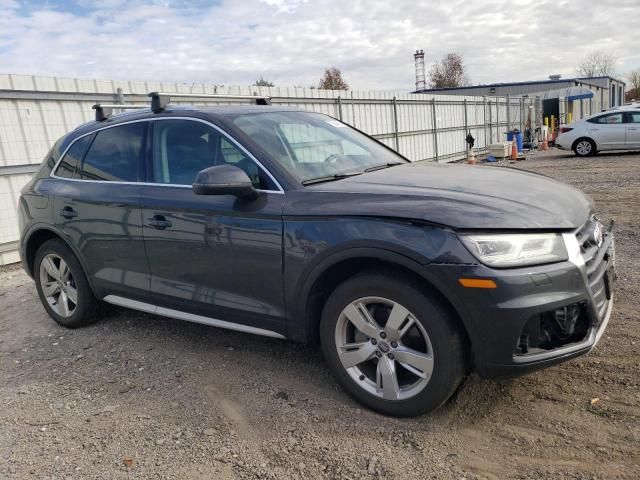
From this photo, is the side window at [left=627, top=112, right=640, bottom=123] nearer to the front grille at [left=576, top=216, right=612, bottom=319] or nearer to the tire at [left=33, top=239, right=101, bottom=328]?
the front grille at [left=576, top=216, right=612, bottom=319]

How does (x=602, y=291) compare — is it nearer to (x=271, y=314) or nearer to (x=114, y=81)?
(x=271, y=314)

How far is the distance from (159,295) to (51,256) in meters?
1.49

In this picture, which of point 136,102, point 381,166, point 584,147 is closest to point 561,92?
point 584,147

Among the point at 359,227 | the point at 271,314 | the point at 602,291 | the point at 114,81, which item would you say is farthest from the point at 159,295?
the point at 114,81

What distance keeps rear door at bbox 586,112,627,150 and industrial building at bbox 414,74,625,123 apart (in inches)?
501

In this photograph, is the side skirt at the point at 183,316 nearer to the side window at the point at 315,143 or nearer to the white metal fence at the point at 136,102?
the side window at the point at 315,143

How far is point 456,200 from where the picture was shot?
2787 mm

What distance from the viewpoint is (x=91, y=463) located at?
9.22ft

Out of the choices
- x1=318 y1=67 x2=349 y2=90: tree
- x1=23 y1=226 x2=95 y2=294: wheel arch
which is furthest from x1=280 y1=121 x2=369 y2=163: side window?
x1=318 y1=67 x2=349 y2=90: tree

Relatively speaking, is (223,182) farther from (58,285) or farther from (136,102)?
(136,102)

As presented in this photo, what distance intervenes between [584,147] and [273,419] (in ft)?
62.1

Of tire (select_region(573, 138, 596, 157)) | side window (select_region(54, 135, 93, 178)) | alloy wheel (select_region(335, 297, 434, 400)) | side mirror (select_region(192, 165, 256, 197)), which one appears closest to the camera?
alloy wheel (select_region(335, 297, 434, 400))

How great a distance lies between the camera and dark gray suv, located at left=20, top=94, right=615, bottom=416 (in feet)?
8.52

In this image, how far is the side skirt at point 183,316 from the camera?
135 inches
